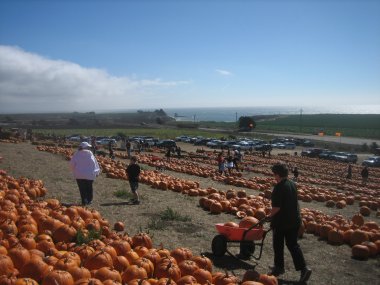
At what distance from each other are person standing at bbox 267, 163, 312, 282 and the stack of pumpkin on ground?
1.18m

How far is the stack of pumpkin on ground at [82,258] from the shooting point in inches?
200

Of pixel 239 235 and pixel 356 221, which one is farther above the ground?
pixel 239 235

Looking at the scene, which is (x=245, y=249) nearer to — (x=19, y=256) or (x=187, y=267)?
(x=187, y=267)

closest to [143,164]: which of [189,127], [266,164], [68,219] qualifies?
[266,164]

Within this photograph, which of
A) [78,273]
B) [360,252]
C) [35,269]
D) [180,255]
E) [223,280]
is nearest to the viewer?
[78,273]

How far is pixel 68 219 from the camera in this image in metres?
7.80

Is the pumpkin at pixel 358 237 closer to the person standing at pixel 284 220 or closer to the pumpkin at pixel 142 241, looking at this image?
the person standing at pixel 284 220

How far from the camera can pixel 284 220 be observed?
6.71m

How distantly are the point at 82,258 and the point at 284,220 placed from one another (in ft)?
11.2

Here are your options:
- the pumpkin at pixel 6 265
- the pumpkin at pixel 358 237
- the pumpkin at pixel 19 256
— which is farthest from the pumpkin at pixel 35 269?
the pumpkin at pixel 358 237

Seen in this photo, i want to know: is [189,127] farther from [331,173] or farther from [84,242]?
[84,242]

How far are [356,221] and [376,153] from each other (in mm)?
54685

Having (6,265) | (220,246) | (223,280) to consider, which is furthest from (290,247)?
(6,265)

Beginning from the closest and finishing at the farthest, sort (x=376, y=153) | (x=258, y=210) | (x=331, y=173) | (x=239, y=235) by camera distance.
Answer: (x=239, y=235), (x=258, y=210), (x=331, y=173), (x=376, y=153)
